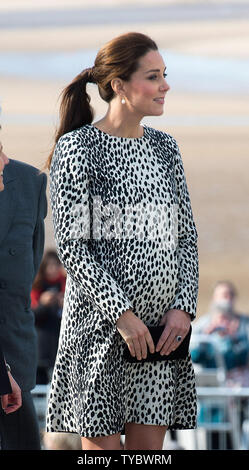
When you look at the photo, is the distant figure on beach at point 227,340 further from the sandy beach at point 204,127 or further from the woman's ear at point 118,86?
the sandy beach at point 204,127

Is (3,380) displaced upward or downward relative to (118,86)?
downward

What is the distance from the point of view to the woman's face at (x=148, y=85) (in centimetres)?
291

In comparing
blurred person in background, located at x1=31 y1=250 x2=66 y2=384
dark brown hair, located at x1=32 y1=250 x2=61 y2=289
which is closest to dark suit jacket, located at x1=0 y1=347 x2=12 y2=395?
blurred person in background, located at x1=31 y1=250 x2=66 y2=384

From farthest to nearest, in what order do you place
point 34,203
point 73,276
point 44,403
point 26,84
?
point 26,84 < point 44,403 < point 34,203 < point 73,276

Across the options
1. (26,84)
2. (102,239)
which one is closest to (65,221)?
(102,239)

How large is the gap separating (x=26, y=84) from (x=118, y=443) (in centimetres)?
2340

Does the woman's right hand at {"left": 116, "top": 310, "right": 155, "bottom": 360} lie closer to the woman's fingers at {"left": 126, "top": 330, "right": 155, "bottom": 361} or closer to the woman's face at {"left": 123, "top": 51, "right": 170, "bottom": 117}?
the woman's fingers at {"left": 126, "top": 330, "right": 155, "bottom": 361}

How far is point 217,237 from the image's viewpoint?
21734 millimetres

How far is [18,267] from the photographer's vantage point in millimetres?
3289

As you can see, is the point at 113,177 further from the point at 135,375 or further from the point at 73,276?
the point at 135,375

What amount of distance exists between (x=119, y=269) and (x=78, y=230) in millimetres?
161

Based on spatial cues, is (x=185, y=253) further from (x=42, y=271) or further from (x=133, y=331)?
(x=42, y=271)

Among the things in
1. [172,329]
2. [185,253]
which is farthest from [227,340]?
[172,329]

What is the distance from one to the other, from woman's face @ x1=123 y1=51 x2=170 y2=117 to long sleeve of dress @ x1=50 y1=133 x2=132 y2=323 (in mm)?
205
